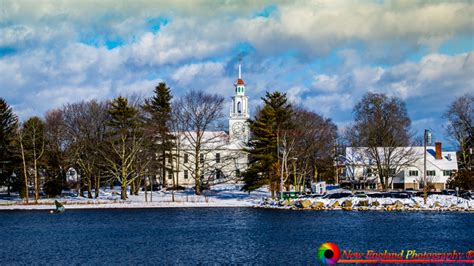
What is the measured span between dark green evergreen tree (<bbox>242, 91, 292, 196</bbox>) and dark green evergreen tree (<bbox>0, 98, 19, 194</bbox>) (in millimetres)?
25211

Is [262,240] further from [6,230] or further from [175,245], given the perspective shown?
[6,230]

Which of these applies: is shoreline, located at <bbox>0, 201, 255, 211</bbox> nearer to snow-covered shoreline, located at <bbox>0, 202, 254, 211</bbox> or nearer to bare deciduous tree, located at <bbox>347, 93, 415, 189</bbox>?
snow-covered shoreline, located at <bbox>0, 202, 254, 211</bbox>

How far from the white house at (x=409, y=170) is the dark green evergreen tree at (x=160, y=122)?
2371 centimetres

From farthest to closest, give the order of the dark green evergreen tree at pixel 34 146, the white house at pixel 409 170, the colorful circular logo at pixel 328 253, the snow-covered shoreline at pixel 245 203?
the white house at pixel 409 170
the dark green evergreen tree at pixel 34 146
the snow-covered shoreline at pixel 245 203
the colorful circular logo at pixel 328 253

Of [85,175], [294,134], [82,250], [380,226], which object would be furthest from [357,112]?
[82,250]

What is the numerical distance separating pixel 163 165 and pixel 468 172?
119 ft

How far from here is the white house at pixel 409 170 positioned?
83938 mm

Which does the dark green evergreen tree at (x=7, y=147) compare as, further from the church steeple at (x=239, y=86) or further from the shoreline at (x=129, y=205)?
the church steeple at (x=239, y=86)

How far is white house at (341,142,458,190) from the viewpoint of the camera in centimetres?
8394

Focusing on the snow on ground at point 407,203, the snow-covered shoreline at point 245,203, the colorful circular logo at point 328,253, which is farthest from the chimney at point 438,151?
the colorful circular logo at point 328,253

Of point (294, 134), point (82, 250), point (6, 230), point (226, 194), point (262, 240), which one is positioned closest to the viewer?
point (82, 250)

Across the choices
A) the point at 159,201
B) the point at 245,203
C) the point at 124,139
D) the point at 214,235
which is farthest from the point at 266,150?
the point at 214,235

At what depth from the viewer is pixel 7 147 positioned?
70.7 metres

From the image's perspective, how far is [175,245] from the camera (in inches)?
1353
